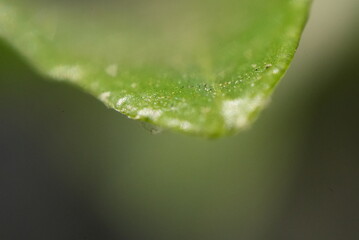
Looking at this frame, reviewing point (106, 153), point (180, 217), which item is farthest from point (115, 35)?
point (180, 217)

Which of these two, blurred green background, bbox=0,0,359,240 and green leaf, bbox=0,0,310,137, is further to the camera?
blurred green background, bbox=0,0,359,240

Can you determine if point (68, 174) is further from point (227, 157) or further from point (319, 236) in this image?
point (319, 236)

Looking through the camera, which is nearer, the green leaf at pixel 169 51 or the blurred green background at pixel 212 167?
the green leaf at pixel 169 51

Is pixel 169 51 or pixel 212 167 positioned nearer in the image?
pixel 169 51
